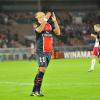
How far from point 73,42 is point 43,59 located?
32.6 metres

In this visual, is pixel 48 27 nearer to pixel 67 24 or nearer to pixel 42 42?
pixel 42 42

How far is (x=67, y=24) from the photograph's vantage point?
5044 cm

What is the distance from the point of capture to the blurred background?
39.3 metres

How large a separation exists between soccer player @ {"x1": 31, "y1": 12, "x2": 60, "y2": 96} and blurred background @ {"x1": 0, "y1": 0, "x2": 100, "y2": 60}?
2365 cm

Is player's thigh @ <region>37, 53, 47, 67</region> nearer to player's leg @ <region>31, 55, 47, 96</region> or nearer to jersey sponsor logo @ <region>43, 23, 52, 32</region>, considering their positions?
player's leg @ <region>31, 55, 47, 96</region>

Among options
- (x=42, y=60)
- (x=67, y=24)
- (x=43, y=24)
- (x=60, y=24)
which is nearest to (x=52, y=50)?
(x=42, y=60)

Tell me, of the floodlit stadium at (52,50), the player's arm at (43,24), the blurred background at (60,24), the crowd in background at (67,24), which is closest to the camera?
the player's arm at (43,24)

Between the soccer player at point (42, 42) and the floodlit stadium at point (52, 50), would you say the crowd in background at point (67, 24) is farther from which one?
the soccer player at point (42, 42)

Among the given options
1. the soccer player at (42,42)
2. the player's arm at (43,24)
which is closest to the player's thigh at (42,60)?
the soccer player at (42,42)

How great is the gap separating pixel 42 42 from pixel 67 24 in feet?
121

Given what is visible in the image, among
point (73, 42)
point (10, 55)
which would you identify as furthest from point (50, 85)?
point (73, 42)

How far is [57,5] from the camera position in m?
54.1

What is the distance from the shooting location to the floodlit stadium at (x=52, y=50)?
1371 centimetres

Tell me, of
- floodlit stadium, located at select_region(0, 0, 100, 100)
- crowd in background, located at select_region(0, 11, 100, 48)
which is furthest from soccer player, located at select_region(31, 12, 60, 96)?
crowd in background, located at select_region(0, 11, 100, 48)
